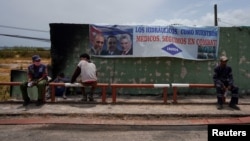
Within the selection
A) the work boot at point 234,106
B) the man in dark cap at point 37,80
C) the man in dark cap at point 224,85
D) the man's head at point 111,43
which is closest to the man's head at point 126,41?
the man's head at point 111,43

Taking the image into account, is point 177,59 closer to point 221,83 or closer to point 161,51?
point 161,51

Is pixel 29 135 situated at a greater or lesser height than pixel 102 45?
lesser

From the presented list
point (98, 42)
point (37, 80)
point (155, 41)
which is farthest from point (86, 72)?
point (155, 41)

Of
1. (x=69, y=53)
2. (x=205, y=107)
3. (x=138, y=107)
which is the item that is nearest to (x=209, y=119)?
(x=205, y=107)

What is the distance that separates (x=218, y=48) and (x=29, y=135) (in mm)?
7313

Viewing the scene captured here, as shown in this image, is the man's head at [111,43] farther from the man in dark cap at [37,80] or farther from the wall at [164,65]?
the man in dark cap at [37,80]

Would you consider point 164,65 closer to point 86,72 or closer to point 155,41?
point 155,41

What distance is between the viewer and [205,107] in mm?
10414

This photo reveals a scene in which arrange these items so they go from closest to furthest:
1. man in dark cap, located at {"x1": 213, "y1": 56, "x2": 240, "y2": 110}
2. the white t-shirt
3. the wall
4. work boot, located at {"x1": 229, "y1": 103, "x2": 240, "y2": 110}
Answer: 1. work boot, located at {"x1": 229, "y1": 103, "x2": 240, "y2": 110}
2. man in dark cap, located at {"x1": 213, "y1": 56, "x2": 240, "y2": 110}
3. the white t-shirt
4. the wall

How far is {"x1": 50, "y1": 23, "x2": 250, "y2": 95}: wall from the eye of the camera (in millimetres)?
12602

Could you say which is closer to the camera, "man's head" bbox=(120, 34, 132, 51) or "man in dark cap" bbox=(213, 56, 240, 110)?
"man in dark cap" bbox=(213, 56, 240, 110)

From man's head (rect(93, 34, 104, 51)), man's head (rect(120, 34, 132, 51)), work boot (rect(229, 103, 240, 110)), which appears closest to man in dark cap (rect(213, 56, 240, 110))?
work boot (rect(229, 103, 240, 110))

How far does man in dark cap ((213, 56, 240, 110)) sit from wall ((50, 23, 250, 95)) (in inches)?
84.7

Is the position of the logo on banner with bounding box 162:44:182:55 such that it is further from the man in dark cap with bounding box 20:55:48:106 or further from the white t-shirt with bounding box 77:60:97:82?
the man in dark cap with bounding box 20:55:48:106
